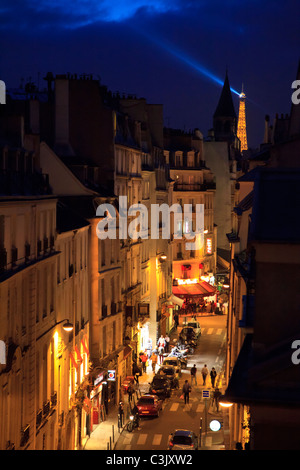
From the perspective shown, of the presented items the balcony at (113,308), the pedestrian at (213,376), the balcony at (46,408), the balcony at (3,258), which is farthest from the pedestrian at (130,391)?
the balcony at (3,258)

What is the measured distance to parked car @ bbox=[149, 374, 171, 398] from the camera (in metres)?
49.6

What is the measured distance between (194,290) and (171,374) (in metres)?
34.2

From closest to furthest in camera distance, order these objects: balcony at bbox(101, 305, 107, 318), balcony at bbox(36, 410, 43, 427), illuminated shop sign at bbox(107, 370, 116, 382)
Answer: balcony at bbox(36, 410, 43, 427) → illuminated shop sign at bbox(107, 370, 116, 382) → balcony at bbox(101, 305, 107, 318)

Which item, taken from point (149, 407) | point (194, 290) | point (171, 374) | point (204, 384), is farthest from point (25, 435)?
point (194, 290)

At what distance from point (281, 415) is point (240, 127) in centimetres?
17578

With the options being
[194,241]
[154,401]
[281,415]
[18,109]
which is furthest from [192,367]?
[281,415]

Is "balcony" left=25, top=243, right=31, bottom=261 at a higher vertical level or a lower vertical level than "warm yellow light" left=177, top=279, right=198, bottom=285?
higher

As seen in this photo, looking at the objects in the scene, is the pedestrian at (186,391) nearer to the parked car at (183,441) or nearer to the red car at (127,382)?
the red car at (127,382)

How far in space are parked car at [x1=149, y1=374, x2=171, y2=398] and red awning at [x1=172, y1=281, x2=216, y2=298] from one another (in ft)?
114

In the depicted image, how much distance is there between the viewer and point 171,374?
53.5m

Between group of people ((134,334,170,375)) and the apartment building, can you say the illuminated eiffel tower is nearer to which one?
the apartment building

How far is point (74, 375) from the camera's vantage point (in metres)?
40.8

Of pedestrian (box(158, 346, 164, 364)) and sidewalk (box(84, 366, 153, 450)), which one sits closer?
sidewalk (box(84, 366, 153, 450))

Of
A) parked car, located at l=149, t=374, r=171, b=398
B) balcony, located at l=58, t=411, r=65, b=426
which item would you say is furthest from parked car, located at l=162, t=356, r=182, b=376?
balcony, located at l=58, t=411, r=65, b=426
